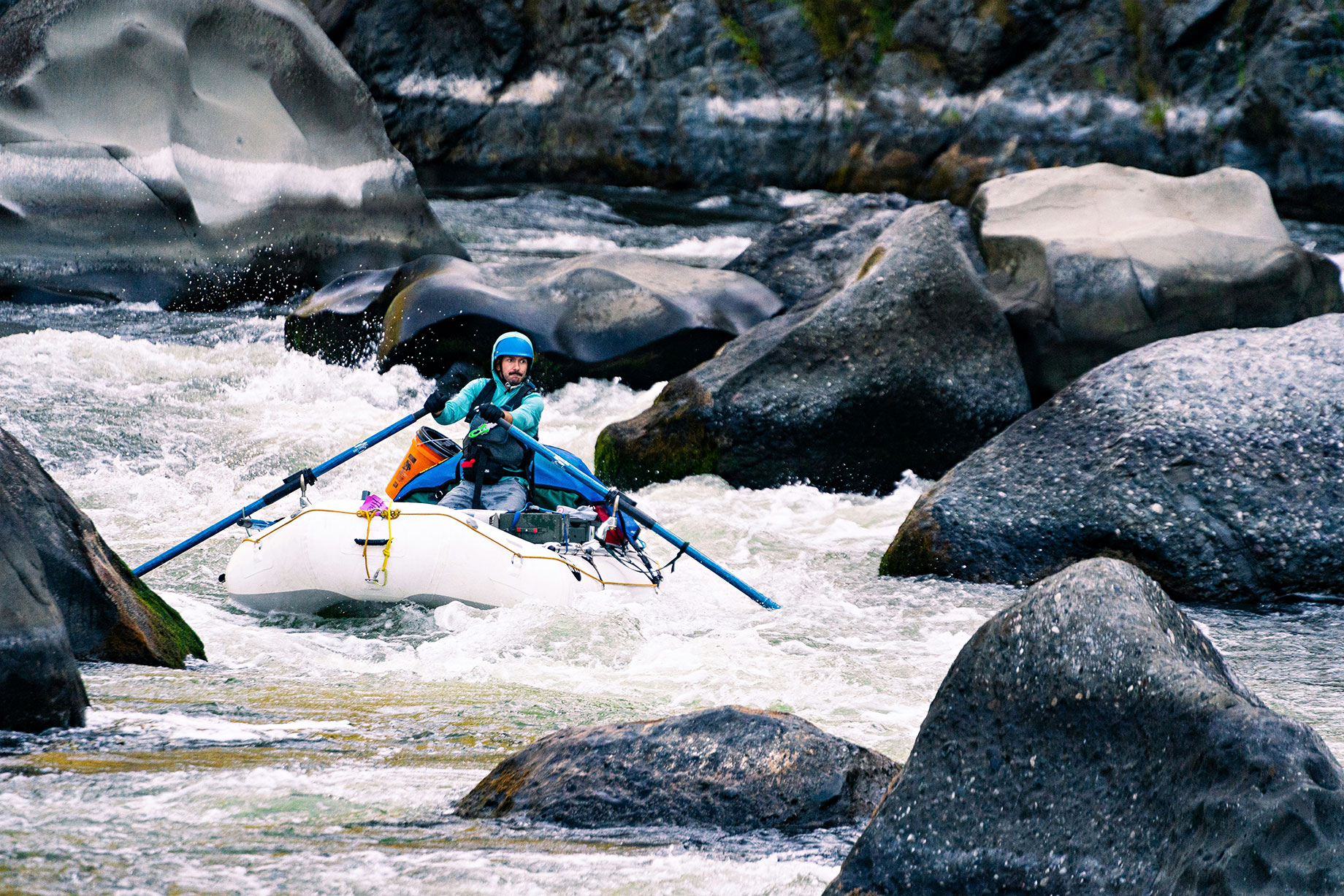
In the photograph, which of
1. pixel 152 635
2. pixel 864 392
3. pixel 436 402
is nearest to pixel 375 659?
pixel 152 635

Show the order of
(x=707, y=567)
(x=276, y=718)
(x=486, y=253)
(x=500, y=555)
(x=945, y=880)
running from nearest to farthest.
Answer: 1. (x=945, y=880)
2. (x=276, y=718)
3. (x=500, y=555)
4. (x=707, y=567)
5. (x=486, y=253)

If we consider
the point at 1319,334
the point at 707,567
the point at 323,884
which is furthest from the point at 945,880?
the point at 1319,334

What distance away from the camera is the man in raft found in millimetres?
6848

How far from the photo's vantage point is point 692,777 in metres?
3.32

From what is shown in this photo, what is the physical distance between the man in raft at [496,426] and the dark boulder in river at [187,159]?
6.51 meters

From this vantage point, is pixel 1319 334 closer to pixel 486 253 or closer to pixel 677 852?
pixel 677 852

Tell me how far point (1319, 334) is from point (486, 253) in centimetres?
1048

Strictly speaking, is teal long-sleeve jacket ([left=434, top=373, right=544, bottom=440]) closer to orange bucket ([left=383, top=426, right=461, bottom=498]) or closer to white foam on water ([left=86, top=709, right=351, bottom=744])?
orange bucket ([left=383, top=426, right=461, bottom=498])

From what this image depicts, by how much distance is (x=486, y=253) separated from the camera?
15.8 meters

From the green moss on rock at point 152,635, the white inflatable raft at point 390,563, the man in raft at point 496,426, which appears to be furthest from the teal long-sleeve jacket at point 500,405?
the green moss on rock at point 152,635

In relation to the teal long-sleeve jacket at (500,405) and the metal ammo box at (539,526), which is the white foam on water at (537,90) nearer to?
the teal long-sleeve jacket at (500,405)

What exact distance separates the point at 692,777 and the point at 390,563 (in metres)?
3.01

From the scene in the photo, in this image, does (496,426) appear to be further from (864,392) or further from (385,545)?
(864,392)

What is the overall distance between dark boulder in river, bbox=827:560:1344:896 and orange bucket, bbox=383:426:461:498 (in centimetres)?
449
